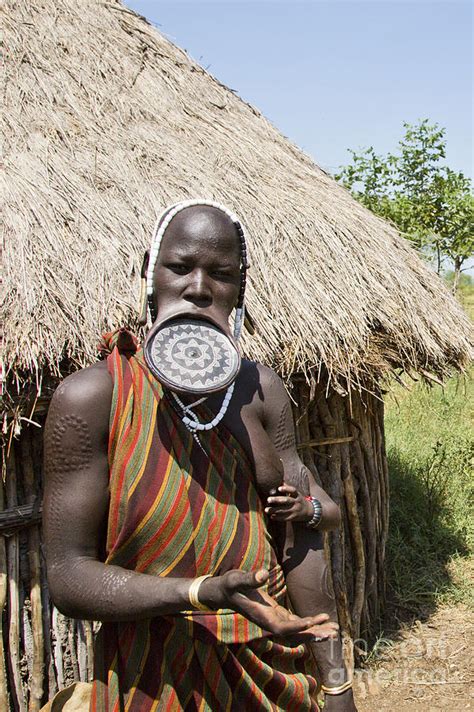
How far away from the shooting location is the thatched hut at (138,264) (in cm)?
308

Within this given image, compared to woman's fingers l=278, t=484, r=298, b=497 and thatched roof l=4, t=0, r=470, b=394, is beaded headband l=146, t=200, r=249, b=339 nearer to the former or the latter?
woman's fingers l=278, t=484, r=298, b=497

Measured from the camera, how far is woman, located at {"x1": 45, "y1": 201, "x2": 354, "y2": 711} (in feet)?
4.52

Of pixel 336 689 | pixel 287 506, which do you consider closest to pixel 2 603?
pixel 336 689

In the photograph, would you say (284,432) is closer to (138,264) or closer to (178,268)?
(178,268)

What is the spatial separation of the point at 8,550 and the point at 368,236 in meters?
2.59

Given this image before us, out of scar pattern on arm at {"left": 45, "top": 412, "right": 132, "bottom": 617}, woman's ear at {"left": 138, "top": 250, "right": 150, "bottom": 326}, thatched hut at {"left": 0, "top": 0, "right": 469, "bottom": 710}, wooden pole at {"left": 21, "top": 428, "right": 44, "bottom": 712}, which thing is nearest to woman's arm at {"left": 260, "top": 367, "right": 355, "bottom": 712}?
woman's ear at {"left": 138, "top": 250, "right": 150, "bottom": 326}

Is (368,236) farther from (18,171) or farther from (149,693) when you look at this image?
(149,693)

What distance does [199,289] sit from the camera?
1.46m

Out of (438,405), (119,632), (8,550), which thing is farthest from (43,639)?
(438,405)

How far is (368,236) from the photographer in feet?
14.5

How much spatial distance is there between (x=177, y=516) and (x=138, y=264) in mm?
2186

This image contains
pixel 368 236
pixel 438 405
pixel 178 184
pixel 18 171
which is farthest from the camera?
pixel 438 405

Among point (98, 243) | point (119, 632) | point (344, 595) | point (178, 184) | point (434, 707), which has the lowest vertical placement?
point (434, 707)

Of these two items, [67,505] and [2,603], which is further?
[2,603]
